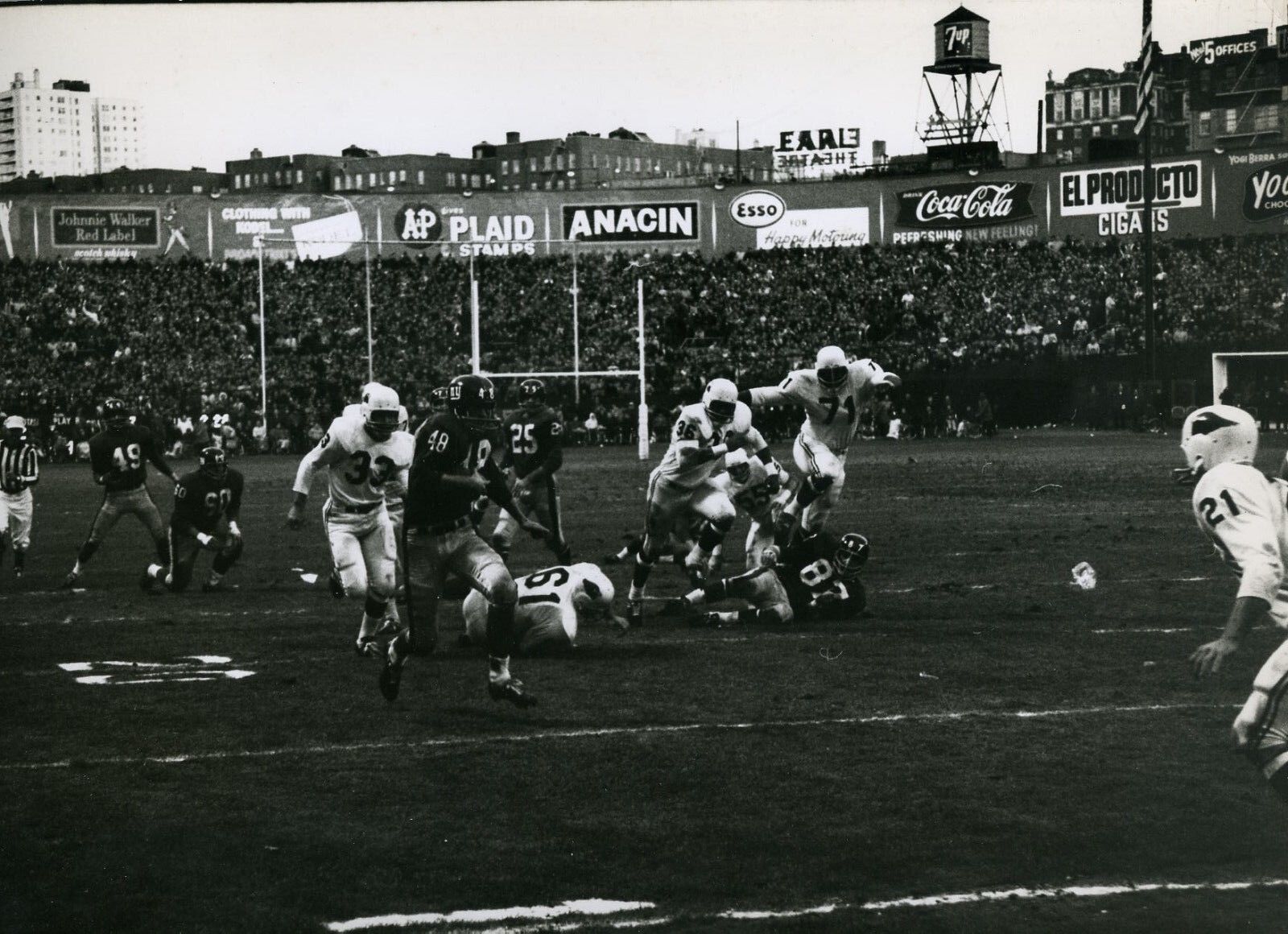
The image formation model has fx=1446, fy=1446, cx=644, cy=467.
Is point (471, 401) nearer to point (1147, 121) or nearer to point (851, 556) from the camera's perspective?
point (851, 556)

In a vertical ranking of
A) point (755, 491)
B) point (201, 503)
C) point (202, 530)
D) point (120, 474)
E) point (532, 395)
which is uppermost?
point (532, 395)

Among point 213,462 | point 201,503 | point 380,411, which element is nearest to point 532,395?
point 213,462

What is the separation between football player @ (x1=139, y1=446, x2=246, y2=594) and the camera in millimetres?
15922

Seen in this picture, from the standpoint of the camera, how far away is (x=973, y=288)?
4812 centimetres

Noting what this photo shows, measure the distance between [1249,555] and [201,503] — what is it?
1251 centimetres

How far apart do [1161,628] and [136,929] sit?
884 centimetres

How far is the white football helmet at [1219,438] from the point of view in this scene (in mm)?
6348

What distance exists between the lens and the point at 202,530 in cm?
1609

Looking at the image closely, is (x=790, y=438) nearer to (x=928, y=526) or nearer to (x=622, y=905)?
(x=928, y=526)

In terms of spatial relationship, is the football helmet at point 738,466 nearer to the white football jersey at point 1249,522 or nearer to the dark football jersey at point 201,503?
the dark football jersey at point 201,503

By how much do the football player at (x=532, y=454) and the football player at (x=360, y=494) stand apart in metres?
3.88

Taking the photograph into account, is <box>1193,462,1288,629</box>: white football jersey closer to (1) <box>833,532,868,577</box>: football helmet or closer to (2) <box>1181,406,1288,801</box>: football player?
(2) <box>1181,406,1288,801</box>: football player

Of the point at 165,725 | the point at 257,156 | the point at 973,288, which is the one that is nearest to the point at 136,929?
the point at 165,725

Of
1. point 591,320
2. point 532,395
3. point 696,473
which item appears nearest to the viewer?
point 696,473
